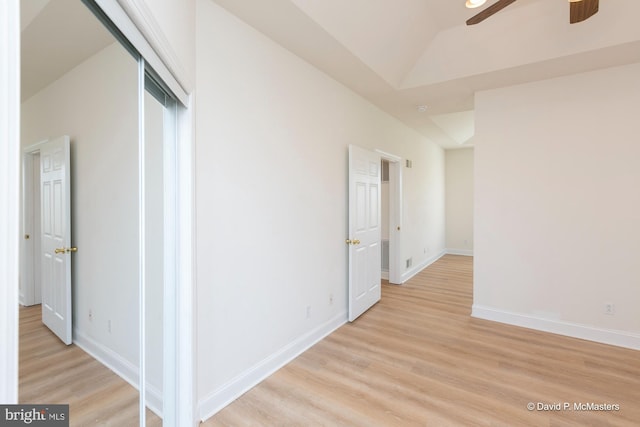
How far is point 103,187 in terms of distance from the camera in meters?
0.98

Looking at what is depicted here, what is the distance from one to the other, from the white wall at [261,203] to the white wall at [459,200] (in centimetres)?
540

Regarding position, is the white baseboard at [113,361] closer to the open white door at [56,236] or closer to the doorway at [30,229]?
the open white door at [56,236]

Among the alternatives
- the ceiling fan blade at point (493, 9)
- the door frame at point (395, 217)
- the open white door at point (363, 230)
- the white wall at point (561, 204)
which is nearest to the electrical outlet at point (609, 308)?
the white wall at point (561, 204)

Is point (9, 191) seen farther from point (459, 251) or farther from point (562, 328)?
point (459, 251)

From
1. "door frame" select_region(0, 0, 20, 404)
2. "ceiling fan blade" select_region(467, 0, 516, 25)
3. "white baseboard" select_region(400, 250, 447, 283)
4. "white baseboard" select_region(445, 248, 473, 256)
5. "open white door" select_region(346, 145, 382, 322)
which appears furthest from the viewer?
"white baseboard" select_region(445, 248, 473, 256)

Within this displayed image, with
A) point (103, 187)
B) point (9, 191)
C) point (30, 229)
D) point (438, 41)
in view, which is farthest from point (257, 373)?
point (438, 41)

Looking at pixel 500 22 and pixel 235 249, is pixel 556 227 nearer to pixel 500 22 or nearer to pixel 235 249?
pixel 500 22

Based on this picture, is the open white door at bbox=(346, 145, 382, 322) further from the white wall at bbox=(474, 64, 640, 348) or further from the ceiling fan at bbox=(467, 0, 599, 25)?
the ceiling fan at bbox=(467, 0, 599, 25)

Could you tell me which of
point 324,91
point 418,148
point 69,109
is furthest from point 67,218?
point 418,148

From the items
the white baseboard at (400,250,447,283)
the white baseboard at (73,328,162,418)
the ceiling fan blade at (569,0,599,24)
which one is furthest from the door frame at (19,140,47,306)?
the white baseboard at (400,250,447,283)

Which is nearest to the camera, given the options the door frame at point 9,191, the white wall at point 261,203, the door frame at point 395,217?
the door frame at point 9,191

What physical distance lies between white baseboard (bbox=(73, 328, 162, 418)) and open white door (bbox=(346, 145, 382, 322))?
8.11 ft

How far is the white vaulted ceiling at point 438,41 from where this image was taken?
234 cm

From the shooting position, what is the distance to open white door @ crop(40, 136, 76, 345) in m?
0.66
